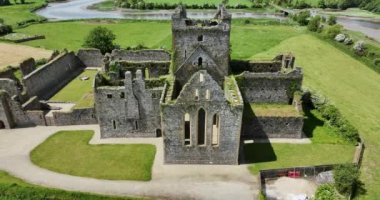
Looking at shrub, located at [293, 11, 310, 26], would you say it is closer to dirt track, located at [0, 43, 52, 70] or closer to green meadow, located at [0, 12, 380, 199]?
green meadow, located at [0, 12, 380, 199]

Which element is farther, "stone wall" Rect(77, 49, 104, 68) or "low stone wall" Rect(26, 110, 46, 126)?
"stone wall" Rect(77, 49, 104, 68)

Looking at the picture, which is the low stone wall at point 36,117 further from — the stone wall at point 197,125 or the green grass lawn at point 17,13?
the green grass lawn at point 17,13

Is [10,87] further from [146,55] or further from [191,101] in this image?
[191,101]

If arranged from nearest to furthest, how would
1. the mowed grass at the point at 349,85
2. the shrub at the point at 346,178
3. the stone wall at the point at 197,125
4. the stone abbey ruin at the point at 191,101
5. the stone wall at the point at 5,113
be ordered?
the shrub at the point at 346,178 < the stone wall at the point at 197,125 < the stone abbey ruin at the point at 191,101 < the mowed grass at the point at 349,85 < the stone wall at the point at 5,113

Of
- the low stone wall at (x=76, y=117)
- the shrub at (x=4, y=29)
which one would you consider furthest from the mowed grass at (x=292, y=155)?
the shrub at (x=4, y=29)

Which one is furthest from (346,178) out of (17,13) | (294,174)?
(17,13)

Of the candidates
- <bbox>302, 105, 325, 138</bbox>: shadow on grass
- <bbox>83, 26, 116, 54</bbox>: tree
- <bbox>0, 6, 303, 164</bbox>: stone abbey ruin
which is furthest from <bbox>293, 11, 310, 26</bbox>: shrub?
<bbox>302, 105, 325, 138</bbox>: shadow on grass
